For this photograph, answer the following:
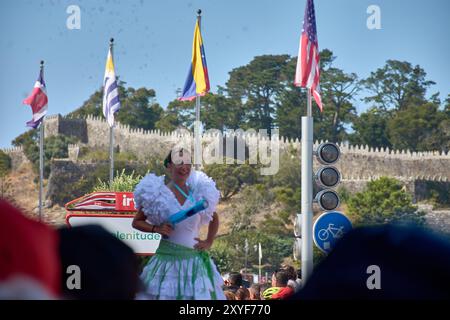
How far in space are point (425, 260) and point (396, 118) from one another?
6582cm

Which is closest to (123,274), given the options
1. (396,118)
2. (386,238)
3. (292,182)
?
(386,238)

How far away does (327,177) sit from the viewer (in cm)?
772

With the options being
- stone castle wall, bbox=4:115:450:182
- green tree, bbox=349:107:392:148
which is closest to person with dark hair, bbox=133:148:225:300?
stone castle wall, bbox=4:115:450:182

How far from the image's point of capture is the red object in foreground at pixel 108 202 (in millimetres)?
12664

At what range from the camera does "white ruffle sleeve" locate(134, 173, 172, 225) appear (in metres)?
4.44

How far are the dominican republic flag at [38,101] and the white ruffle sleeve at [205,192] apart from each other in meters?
17.8

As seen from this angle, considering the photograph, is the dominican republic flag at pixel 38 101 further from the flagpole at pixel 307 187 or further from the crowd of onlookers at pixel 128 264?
the crowd of onlookers at pixel 128 264

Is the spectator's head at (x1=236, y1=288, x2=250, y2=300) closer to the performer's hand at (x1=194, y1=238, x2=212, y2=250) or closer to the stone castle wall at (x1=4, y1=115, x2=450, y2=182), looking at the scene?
the performer's hand at (x1=194, y1=238, x2=212, y2=250)

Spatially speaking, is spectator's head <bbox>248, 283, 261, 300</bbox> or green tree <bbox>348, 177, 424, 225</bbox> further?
green tree <bbox>348, 177, 424, 225</bbox>

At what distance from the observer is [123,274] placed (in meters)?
1.56

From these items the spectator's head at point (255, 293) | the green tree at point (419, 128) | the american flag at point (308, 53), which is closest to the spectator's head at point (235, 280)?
the spectator's head at point (255, 293)

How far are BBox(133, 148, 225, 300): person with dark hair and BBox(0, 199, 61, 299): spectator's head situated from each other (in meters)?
3.12

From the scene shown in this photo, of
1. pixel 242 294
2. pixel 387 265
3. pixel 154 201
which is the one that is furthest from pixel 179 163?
pixel 387 265
